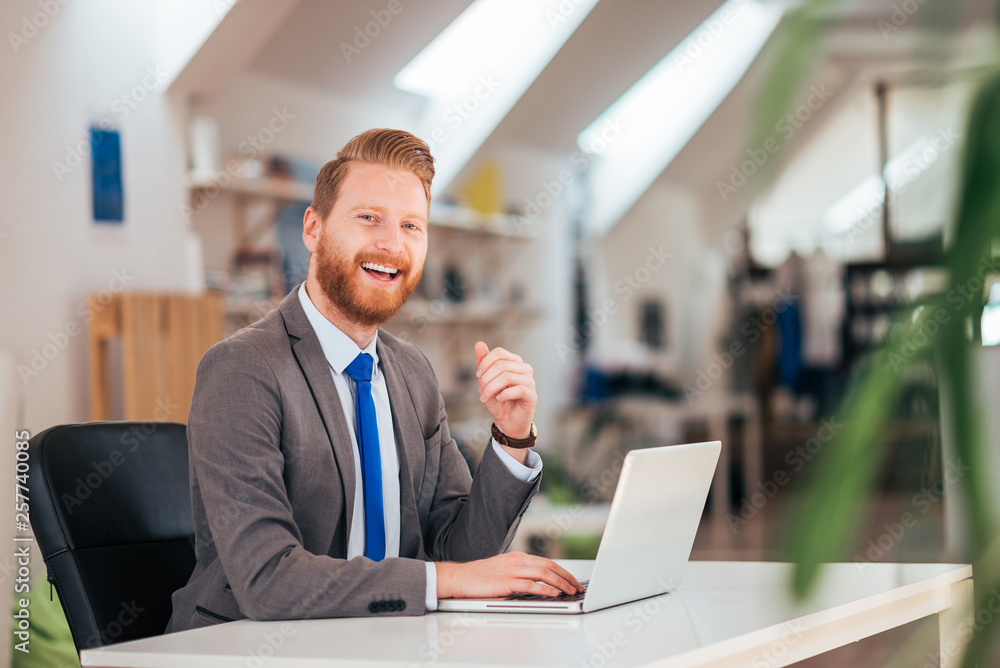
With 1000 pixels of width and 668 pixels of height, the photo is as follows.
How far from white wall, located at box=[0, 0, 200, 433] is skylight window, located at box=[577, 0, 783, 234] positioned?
12.9 ft

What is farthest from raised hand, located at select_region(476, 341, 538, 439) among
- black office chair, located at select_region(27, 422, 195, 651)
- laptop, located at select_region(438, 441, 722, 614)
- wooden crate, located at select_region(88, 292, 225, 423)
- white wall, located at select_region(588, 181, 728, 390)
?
white wall, located at select_region(588, 181, 728, 390)

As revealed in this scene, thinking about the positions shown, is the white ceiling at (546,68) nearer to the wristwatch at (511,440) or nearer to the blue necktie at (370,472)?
the wristwatch at (511,440)

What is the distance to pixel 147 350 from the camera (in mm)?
3641

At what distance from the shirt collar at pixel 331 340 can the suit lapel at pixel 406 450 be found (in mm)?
115

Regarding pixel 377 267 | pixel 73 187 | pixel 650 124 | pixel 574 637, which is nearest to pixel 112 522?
pixel 377 267

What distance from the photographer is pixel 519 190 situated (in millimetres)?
7027

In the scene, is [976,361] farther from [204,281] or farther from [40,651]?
[204,281]

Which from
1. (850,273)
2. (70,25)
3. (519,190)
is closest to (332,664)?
(70,25)

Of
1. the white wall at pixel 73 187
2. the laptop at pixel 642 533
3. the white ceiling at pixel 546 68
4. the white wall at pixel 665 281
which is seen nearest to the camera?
the laptop at pixel 642 533

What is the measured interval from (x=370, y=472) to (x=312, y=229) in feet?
1.41

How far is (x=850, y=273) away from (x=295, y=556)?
8.09 meters

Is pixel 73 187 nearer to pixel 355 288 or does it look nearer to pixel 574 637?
pixel 355 288

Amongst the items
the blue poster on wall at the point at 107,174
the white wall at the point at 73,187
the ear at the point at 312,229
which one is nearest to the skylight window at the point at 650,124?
the white wall at the point at 73,187

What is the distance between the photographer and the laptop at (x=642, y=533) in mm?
1158
